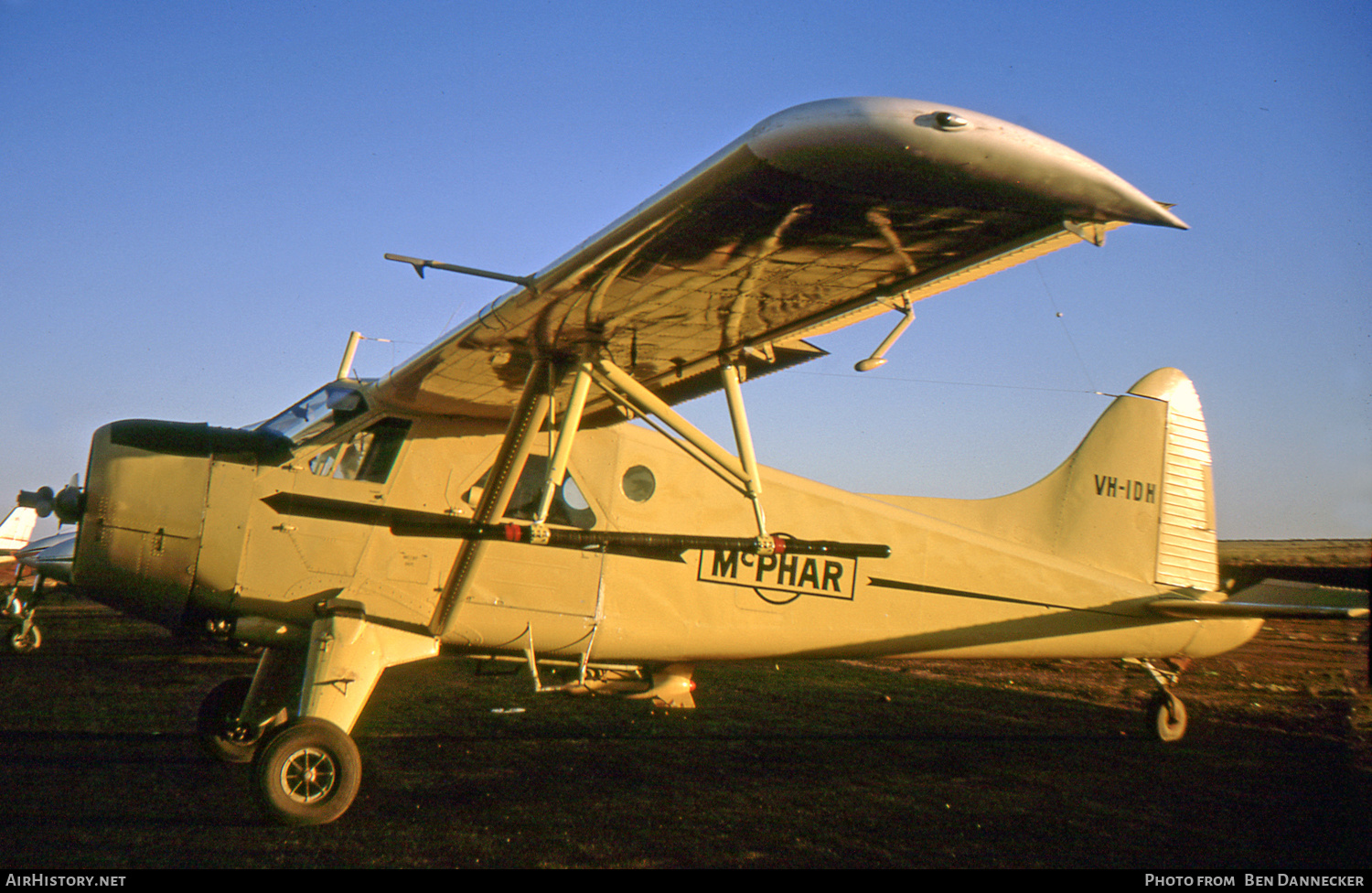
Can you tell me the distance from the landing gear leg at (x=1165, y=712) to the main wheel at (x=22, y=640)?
15046mm

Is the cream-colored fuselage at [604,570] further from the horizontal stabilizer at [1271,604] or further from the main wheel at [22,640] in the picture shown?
the main wheel at [22,640]

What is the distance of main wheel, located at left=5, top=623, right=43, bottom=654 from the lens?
42.7 feet

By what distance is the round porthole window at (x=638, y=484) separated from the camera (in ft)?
20.9

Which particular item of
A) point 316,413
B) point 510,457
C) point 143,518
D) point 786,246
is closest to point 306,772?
point 143,518

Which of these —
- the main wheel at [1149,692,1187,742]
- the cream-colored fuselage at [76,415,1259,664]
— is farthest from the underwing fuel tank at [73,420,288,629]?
the main wheel at [1149,692,1187,742]

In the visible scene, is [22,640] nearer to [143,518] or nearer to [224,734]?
[224,734]

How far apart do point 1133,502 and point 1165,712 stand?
6.34ft

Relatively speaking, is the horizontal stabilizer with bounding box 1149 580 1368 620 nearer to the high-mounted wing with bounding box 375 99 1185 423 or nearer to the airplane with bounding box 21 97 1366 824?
the airplane with bounding box 21 97 1366 824

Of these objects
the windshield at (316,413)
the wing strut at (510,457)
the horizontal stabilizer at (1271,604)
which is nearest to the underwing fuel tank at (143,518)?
the windshield at (316,413)

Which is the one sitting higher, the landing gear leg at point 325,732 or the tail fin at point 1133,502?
the tail fin at point 1133,502

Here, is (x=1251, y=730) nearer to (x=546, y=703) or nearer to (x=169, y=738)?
(x=546, y=703)

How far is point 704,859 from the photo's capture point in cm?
416

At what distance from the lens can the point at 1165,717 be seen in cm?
791

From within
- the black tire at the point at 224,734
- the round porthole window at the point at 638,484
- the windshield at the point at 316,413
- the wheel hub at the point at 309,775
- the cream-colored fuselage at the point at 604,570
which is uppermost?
the windshield at the point at 316,413
